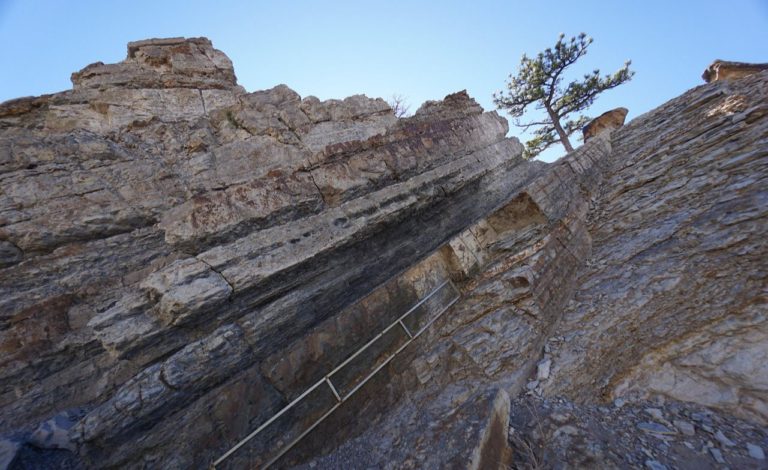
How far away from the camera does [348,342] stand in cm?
467

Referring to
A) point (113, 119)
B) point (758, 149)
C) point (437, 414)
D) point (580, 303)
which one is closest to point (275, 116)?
point (113, 119)

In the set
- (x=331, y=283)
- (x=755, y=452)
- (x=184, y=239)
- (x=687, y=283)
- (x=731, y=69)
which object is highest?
(x=184, y=239)

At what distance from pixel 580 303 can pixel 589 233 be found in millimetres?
2098

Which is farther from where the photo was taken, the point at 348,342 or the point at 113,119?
the point at 113,119

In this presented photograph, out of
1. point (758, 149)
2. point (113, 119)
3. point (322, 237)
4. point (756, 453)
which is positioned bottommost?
point (756, 453)

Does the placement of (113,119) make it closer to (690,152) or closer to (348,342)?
(348,342)

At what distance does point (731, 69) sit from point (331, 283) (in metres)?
18.0

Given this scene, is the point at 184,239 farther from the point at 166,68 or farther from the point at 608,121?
the point at 608,121

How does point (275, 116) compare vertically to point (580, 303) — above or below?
above

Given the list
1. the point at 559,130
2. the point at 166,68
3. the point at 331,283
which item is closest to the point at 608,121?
the point at 559,130

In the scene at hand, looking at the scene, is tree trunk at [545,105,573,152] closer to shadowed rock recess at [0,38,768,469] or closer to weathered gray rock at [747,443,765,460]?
shadowed rock recess at [0,38,768,469]

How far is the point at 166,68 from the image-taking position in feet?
24.8

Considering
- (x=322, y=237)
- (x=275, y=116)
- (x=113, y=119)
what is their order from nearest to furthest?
(x=322, y=237), (x=113, y=119), (x=275, y=116)

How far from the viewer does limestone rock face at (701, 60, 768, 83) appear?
36.9 feet
